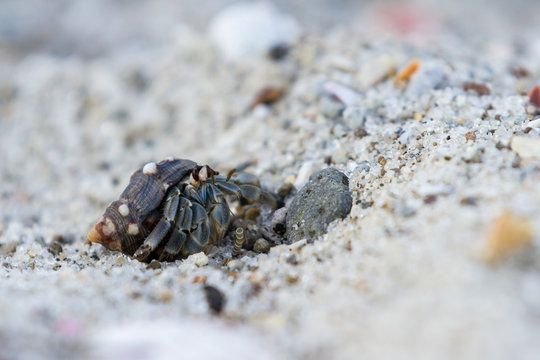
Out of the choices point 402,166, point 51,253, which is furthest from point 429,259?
point 51,253

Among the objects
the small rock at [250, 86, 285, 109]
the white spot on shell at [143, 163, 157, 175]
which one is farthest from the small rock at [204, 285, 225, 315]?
the small rock at [250, 86, 285, 109]

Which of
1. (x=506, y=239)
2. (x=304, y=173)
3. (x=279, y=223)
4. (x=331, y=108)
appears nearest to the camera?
(x=506, y=239)

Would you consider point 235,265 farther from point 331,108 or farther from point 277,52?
point 277,52

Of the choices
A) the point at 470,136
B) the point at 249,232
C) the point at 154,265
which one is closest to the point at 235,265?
the point at 249,232

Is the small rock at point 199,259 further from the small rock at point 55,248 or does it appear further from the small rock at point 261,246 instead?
the small rock at point 55,248

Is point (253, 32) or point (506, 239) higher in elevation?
point (253, 32)

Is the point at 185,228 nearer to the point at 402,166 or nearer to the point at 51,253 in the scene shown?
the point at 51,253
